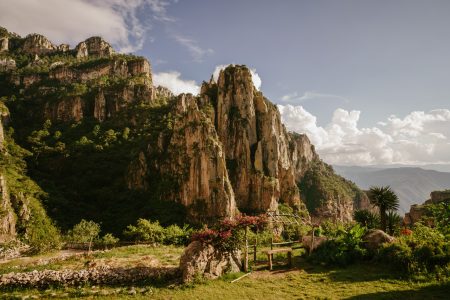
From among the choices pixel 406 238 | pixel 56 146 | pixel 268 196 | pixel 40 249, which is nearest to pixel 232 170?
pixel 268 196

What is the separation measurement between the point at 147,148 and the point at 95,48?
121809 mm

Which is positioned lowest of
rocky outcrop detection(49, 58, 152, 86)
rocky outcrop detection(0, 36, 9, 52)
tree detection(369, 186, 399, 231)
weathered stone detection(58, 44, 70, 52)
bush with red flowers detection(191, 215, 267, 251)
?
bush with red flowers detection(191, 215, 267, 251)

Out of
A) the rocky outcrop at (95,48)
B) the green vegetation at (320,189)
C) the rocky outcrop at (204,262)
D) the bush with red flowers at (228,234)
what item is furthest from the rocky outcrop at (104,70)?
the rocky outcrop at (204,262)

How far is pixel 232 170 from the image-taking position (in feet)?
313

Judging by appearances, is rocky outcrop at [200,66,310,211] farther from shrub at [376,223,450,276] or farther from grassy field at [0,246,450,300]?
grassy field at [0,246,450,300]

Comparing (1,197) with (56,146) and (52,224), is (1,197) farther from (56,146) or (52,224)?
(56,146)

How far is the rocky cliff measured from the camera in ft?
260

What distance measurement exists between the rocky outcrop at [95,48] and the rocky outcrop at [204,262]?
18335 centimetres

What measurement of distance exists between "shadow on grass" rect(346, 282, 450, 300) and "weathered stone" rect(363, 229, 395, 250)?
535 cm

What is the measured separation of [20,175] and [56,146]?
22.7m

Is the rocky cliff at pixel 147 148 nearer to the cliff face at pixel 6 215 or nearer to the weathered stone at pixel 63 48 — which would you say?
the cliff face at pixel 6 215

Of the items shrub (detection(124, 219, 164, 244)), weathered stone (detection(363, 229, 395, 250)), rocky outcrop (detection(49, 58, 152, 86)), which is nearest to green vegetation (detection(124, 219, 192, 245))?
shrub (detection(124, 219, 164, 244))

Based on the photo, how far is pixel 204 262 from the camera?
17.7m

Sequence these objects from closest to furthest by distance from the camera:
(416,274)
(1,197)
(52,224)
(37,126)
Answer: (416,274) < (1,197) < (52,224) < (37,126)
